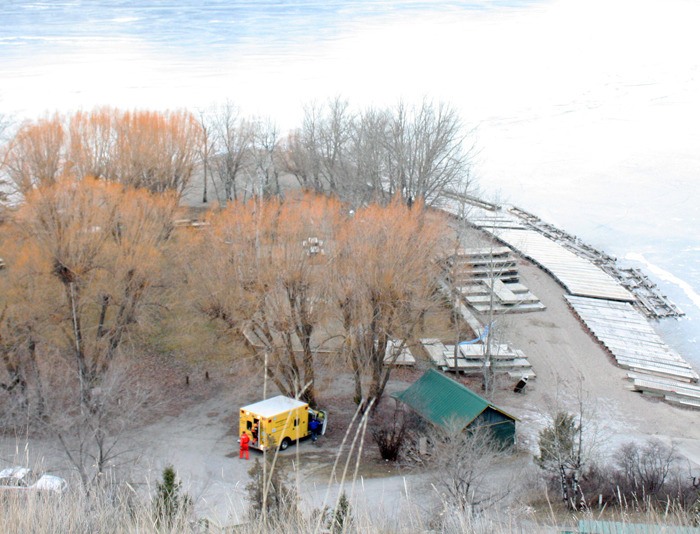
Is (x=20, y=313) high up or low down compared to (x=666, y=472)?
up

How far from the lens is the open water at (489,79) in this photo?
30.5 metres

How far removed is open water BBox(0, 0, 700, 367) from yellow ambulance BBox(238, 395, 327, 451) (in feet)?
36.9

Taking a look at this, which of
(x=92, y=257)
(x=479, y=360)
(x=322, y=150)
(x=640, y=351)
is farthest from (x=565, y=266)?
(x=92, y=257)

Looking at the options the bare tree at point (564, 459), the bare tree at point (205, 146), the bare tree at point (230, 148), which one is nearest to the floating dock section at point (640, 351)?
the bare tree at point (564, 459)

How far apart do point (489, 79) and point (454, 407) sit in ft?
121

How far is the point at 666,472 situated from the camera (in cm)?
1193

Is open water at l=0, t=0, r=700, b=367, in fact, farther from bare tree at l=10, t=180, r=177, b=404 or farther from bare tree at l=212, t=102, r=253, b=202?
bare tree at l=10, t=180, r=177, b=404

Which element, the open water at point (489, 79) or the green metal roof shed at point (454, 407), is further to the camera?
the open water at point (489, 79)

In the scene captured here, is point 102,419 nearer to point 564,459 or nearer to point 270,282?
point 270,282

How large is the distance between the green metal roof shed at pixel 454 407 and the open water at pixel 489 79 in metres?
8.70

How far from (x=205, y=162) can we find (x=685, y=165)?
21.4 metres

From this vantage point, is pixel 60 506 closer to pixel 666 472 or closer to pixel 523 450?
pixel 666 472

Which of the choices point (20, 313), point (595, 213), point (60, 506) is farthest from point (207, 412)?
point (595, 213)

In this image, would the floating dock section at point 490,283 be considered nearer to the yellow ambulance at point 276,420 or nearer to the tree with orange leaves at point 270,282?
the tree with orange leaves at point 270,282
